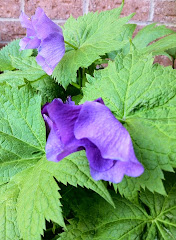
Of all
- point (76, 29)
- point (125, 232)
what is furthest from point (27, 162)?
point (76, 29)

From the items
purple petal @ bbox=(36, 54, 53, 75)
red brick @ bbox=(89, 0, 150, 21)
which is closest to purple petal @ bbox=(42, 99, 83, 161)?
purple petal @ bbox=(36, 54, 53, 75)

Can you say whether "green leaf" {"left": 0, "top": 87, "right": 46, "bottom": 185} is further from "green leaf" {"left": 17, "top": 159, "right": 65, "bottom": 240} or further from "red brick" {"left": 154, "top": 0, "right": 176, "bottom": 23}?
"red brick" {"left": 154, "top": 0, "right": 176, "bottom": 23}

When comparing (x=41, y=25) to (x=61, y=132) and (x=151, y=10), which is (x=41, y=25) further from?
(x=151, y=10)

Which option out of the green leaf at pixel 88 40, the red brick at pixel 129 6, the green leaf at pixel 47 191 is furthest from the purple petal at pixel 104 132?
the red brick at pixel 129 6

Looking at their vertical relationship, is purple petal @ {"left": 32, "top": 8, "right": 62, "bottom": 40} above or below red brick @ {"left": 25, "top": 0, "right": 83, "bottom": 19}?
above

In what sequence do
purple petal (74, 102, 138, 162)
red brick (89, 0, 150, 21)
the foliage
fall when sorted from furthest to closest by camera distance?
1. red brick (89, 0, 150, 21)
2. the foliage
3. purple petal (74, 102, 138, 162)

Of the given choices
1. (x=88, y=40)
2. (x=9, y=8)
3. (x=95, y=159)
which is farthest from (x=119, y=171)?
(x=9, y=8)
